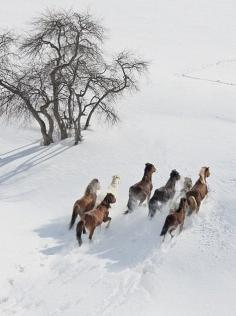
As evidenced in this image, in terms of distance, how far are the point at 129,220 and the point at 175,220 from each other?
1.88 metres

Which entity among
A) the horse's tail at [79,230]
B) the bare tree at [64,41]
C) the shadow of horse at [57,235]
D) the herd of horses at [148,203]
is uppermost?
the bare tree at [64,41]

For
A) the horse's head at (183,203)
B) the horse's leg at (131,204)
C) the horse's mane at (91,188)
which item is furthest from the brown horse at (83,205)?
the horse's head at (183,203)

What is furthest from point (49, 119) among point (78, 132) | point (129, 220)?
point (129, 220)

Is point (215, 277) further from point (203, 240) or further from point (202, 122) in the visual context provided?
point (202, 122)

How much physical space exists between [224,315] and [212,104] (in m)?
21.1

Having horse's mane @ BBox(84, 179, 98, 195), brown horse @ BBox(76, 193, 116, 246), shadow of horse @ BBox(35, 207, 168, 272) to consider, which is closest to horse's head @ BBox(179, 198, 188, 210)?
shadow of horse @ BBox(35, 207, 168, 272)

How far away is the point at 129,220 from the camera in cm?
1448

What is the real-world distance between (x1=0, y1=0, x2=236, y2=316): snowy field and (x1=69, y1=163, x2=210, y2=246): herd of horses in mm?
322

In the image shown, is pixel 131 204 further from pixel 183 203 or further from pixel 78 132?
pixel 78 132

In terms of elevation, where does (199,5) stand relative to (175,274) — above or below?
above

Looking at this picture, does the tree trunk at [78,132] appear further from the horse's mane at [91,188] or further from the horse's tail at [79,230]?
the horse's tail at [79,230]

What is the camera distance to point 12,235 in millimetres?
13594

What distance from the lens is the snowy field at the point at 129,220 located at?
11008 mm

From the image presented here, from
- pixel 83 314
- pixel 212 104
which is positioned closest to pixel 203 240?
pixel 83 314
